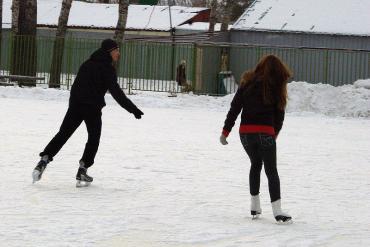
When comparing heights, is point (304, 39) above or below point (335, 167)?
above

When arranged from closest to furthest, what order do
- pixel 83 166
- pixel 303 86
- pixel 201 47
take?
1. pixel 83 166
2. pixel 303 86
3. pixel 201 47

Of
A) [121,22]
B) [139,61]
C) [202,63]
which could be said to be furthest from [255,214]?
[121,22]

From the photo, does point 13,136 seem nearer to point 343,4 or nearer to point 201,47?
point 201,47

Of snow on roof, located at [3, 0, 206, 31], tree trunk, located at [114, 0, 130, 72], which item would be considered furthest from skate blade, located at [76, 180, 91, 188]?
snow on roof, located at [3, 0, 206, 31]

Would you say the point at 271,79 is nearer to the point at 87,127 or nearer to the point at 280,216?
the point at 280,216

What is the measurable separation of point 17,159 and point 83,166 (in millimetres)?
2220

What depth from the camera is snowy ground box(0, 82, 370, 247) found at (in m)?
7.27

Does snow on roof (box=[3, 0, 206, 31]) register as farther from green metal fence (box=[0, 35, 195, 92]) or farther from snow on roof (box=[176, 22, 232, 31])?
green metal fence (box=[0, 35, 195, 92])

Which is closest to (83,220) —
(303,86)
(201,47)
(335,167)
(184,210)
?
(184,210)

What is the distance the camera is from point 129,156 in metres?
12.7

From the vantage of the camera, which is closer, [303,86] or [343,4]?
[303,86]

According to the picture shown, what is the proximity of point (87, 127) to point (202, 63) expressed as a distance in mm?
18525

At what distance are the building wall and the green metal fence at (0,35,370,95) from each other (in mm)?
4292

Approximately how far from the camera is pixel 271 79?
7898mm
